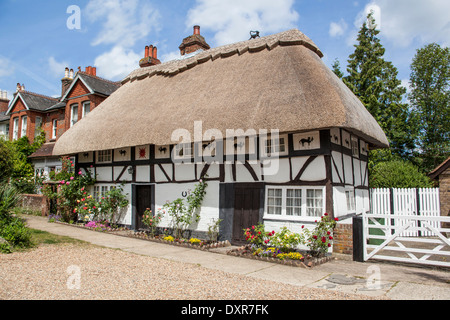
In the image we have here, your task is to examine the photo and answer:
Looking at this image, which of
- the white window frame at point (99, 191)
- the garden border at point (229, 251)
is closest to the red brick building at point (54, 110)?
the white window frame at point (99, 191)

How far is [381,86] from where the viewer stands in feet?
78.2

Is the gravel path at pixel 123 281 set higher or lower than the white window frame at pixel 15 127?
lower

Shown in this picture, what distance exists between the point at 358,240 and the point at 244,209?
3.24 m

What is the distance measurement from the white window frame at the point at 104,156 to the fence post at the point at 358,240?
32.6 feet

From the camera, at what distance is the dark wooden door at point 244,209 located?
9602 millimetres

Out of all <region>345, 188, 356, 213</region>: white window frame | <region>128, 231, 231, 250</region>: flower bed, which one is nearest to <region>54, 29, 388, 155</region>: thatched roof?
<region>345, 188, 356, 213</region>: white window frame

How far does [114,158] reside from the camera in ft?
44.5

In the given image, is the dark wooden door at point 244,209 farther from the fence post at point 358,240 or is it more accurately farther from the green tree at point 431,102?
the green tree at point 431,102

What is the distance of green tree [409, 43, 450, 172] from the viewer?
27.5 metres

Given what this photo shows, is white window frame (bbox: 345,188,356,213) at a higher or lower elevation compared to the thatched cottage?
lower

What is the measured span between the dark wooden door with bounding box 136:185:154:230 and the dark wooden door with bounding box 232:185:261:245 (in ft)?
12.9

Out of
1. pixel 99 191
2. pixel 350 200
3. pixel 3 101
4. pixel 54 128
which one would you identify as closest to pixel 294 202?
pixel 350 200

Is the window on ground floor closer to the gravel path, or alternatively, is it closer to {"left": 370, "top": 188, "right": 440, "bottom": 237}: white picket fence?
the gravel path

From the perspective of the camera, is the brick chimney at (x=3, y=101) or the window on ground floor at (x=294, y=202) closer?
the window on ground floor at (x=294, y=202)
